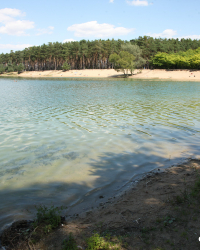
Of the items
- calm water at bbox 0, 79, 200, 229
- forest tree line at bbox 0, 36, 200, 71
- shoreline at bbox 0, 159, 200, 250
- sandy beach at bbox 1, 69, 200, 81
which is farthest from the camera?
forest tree line at bbox 0, 36, 200, 71

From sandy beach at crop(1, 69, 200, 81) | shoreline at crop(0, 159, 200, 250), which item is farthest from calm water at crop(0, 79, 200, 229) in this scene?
sandy beach at crop(1, 69, 200, 81)

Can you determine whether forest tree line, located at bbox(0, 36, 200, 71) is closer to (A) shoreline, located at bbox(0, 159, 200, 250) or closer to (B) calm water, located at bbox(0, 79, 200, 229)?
(B) calm water, located at bbox(0, 79, 200, 229)

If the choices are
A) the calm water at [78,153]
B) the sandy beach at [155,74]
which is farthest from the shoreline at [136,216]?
the sandy beach at [155,74]

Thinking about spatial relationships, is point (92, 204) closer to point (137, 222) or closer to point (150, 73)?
point (137, 222)

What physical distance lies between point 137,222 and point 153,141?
6839mm

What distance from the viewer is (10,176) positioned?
22.9 feet

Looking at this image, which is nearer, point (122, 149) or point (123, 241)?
point (123, 241)

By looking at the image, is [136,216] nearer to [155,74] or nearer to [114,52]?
[155,74]

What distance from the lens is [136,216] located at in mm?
4332

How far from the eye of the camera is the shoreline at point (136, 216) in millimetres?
3580

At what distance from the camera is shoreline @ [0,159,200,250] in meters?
3.58

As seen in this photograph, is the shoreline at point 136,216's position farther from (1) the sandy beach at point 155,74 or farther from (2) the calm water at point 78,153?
(1) the sandy beach at point 155,74

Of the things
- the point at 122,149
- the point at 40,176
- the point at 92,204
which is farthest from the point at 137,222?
the point at 122,149

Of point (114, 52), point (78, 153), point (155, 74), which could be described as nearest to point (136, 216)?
point (78, 153)
